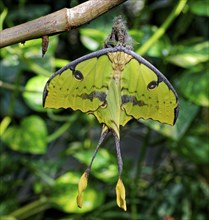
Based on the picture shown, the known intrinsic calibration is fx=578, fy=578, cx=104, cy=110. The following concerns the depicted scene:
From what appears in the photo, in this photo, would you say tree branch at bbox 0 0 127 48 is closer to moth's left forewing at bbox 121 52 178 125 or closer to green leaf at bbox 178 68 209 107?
moth's left forewing at bbox 121 52 178 125

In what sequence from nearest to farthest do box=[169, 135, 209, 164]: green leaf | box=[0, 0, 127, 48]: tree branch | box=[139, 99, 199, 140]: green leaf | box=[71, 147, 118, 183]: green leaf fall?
1. box=[0, 0, 127, 48]: tree branch
2. box=[139, 99, 199, 140]: green leaf
3. box=[71, 147, 118, 183]: green leaf
4. box=[169, 135, 209, 164]: green leaf

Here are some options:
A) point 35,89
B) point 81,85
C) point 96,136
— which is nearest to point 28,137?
point 35,89

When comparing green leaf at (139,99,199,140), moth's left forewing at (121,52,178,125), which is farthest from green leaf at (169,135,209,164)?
moth's left forewing at (121,52,178,125)

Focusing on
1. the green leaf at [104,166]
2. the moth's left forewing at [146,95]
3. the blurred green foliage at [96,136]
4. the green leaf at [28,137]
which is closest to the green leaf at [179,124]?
the blurred green foliage at [96,136]

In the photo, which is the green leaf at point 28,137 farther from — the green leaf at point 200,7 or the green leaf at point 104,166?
the green leaf at point 200,7

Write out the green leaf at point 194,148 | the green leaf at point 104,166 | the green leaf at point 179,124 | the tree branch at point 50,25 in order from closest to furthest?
the tree branch at point 50,25
the green leaf at point 179,124
the green leaf at point 104,166
the green leaf at point 194,148

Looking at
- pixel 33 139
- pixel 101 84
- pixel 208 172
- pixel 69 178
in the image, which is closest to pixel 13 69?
pixel 33 139

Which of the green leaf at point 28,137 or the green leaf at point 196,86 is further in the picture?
the green leaf at point 28,137

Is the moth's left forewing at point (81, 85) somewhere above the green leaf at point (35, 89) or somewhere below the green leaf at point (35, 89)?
above
